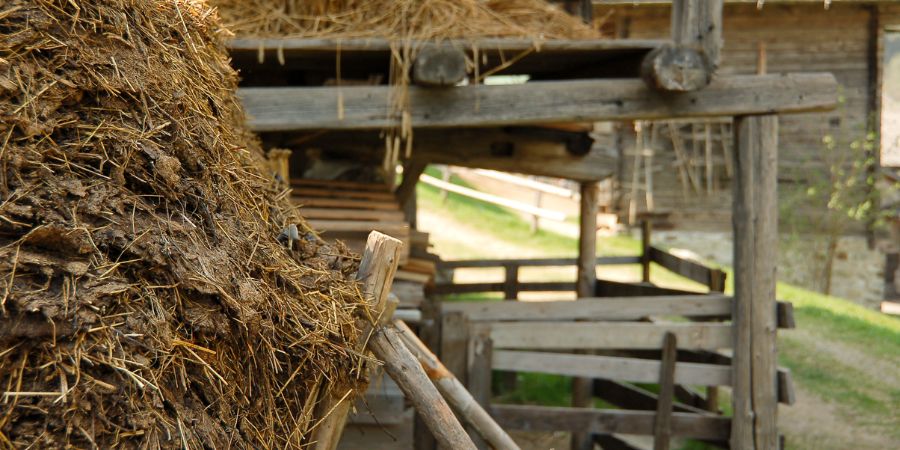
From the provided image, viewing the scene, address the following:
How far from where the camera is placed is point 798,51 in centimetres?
1495

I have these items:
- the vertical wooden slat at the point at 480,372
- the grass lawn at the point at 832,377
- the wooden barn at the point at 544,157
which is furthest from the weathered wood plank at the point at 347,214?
the grass lawn at the point at 832,377

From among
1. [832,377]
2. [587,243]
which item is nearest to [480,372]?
[587,243]

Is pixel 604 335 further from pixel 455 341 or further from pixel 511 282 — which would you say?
pixel 511 282

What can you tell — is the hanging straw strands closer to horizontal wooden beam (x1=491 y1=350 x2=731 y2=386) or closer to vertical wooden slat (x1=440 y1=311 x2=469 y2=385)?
vertical wooden slat (x1=440 y1=311 x2=469 y2=385)

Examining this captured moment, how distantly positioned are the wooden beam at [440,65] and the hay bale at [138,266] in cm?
203

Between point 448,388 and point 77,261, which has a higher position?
point 77,261

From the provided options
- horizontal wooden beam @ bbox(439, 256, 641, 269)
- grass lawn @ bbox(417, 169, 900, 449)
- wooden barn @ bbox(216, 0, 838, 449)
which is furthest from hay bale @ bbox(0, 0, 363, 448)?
horizontal wooden beam @ bbox(439, 256, 641, 269)

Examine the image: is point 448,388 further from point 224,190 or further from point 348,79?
point 348,79

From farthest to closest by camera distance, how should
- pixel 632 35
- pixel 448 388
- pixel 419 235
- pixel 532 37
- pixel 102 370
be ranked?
pixel 632 35, pixel 419 235, pixel 532 37, pixel 448 388, pixel 102 370

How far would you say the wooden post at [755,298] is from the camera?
18.6 feet

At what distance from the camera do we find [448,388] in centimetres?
354

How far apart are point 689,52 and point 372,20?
1.77m

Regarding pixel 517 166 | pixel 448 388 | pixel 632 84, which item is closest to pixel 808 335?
pixel 517 166

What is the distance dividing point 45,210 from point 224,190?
0.67 metres
